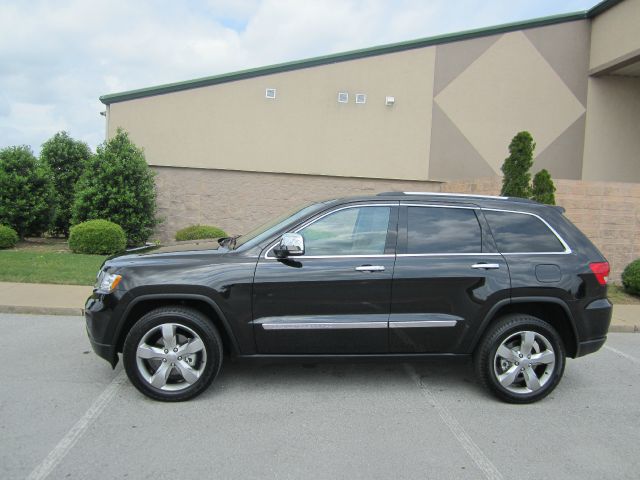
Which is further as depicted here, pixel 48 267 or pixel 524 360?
pixel 48 267

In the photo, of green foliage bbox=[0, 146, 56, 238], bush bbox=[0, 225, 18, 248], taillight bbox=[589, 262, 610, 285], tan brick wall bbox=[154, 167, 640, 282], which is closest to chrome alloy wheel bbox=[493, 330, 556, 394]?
taillight bbox=[589, 262, 610, 285]

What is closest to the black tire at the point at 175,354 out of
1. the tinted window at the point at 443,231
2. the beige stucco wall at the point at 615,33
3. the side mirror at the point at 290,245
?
the side mirror at the point at 290,245

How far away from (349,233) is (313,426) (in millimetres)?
1603

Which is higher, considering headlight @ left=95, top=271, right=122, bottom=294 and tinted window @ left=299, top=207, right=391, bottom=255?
tinted window @ left=299, top=207, right=391, bottom=255

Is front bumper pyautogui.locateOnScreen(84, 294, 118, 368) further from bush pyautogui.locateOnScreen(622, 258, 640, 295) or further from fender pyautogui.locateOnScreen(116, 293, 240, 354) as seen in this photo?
bush pyautogui.locateOnScreen(622, 258, 640, 295)

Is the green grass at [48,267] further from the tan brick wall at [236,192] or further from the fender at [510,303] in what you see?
the fender at [510,303]

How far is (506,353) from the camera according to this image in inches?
165

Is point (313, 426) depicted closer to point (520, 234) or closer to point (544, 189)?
point (520, 234)

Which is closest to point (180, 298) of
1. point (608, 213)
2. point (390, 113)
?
point (608, 213)

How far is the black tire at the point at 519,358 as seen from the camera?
13.7ft

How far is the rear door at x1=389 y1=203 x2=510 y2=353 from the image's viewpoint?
13.4ft

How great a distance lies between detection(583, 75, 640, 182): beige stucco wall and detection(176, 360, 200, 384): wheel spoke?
1462 cm

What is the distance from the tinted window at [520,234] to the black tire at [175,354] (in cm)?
262

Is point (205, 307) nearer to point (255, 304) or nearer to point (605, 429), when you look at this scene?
point (255, 304)
